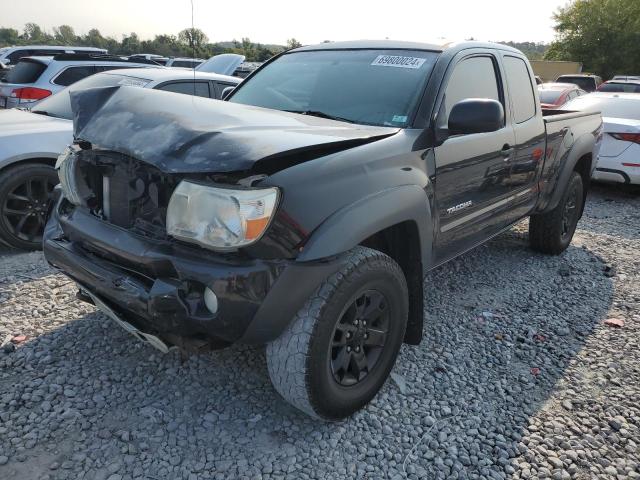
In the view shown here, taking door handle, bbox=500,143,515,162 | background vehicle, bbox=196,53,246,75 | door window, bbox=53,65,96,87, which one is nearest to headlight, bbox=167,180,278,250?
door handle, bbox=500,143,515,162

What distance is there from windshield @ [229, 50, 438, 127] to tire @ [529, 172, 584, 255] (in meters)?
2.34

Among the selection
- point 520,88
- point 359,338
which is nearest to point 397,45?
point 520,88

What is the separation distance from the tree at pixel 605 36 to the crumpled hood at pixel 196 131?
41427 millimetres

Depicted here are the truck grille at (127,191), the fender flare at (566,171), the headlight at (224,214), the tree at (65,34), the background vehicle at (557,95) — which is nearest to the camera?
the headlight at (224,214)

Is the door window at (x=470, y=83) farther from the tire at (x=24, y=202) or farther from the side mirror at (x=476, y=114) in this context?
the tire at (x=24, y=202)

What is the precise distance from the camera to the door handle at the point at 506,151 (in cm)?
346

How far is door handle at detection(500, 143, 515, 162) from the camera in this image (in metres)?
3.46

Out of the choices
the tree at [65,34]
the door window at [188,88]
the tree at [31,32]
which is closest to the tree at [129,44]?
the tree at [65,34]

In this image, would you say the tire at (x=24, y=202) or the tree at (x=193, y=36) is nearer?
the tree at (x=193, y=36)

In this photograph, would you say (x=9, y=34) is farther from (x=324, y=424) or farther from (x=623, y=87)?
(x=324, y=424)

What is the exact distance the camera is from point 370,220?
7.53 feet

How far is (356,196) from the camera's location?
2.27 meters

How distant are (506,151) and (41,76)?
22.5 feet

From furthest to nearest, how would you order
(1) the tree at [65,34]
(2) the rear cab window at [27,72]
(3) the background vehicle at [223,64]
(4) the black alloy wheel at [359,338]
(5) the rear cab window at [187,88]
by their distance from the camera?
(1) the tree at [65,34]
(3) the background vehicle at [223,64]
(2) the rear cab window at [27,72]
(5) the rear cab window at [187,88]
(4) the black alloy wheel at [359,338]
